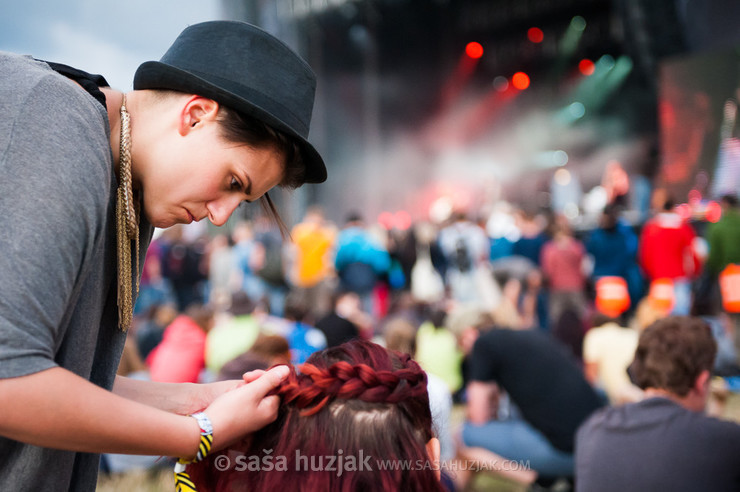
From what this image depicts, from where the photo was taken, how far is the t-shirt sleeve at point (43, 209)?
2.53ft

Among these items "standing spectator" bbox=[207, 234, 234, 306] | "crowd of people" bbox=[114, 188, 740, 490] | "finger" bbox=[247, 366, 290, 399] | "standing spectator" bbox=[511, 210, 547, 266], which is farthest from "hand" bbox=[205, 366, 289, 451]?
"standing spectator" bbox=[207, 234, 234, 306]

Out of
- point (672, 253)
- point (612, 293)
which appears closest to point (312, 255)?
point (612, 293)

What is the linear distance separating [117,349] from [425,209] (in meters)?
16.0

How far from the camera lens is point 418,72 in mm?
16141

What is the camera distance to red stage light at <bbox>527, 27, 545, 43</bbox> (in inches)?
589

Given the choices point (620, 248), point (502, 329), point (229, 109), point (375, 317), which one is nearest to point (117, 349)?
point (229, 109)

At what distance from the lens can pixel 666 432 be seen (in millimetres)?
2033

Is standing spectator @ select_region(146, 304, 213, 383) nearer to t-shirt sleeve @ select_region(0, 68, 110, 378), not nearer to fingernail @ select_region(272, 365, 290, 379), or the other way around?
fingernail @ select_region(272, 365, 290, 379)

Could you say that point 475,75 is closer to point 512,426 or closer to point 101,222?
point 512,426

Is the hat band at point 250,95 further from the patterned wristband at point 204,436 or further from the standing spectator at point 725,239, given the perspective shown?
the standing spectator at point 725,239

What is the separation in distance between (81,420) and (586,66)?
1552 centimetres

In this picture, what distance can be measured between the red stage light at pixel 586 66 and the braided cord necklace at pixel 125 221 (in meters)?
15.1

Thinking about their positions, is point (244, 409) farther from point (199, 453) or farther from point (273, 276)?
point (273, 276)

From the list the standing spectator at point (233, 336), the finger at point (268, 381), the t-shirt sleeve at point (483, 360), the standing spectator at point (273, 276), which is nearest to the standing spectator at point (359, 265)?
the standing spectator at point (273, 276)
